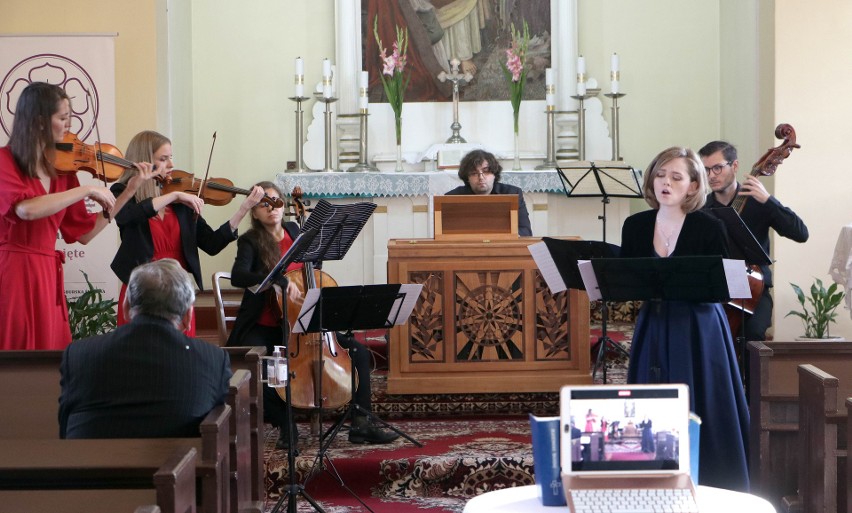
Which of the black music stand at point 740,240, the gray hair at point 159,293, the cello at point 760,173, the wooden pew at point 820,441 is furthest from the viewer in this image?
the cello at point 760,173

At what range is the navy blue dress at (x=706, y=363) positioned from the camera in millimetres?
4164

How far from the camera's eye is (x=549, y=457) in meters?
2.44

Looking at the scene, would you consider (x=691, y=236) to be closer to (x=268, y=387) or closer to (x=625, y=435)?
(x=625, y=435)

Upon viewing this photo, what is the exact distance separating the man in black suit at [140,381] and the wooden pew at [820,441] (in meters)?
1.89

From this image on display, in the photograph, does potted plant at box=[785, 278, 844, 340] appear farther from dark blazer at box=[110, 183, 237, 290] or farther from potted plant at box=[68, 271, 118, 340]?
potted plant at box=[68, 271, 118, 340]

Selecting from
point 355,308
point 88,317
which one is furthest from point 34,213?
point 88,317

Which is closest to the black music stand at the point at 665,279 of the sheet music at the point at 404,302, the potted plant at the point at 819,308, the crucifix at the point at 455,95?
the sheet music at the point at 404,302

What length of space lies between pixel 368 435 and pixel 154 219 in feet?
5.04

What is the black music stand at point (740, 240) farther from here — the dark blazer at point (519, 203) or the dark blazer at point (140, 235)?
the dark blazer at point (140, 235)

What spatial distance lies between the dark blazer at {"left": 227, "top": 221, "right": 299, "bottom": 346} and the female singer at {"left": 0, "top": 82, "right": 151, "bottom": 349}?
3.60 ft

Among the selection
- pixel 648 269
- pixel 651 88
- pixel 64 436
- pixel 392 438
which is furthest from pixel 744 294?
pixel 651 88

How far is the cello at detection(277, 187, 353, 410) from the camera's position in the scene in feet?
16.5

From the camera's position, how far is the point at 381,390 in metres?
6.08

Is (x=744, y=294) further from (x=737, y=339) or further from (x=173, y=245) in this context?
(x=173, y=245)
